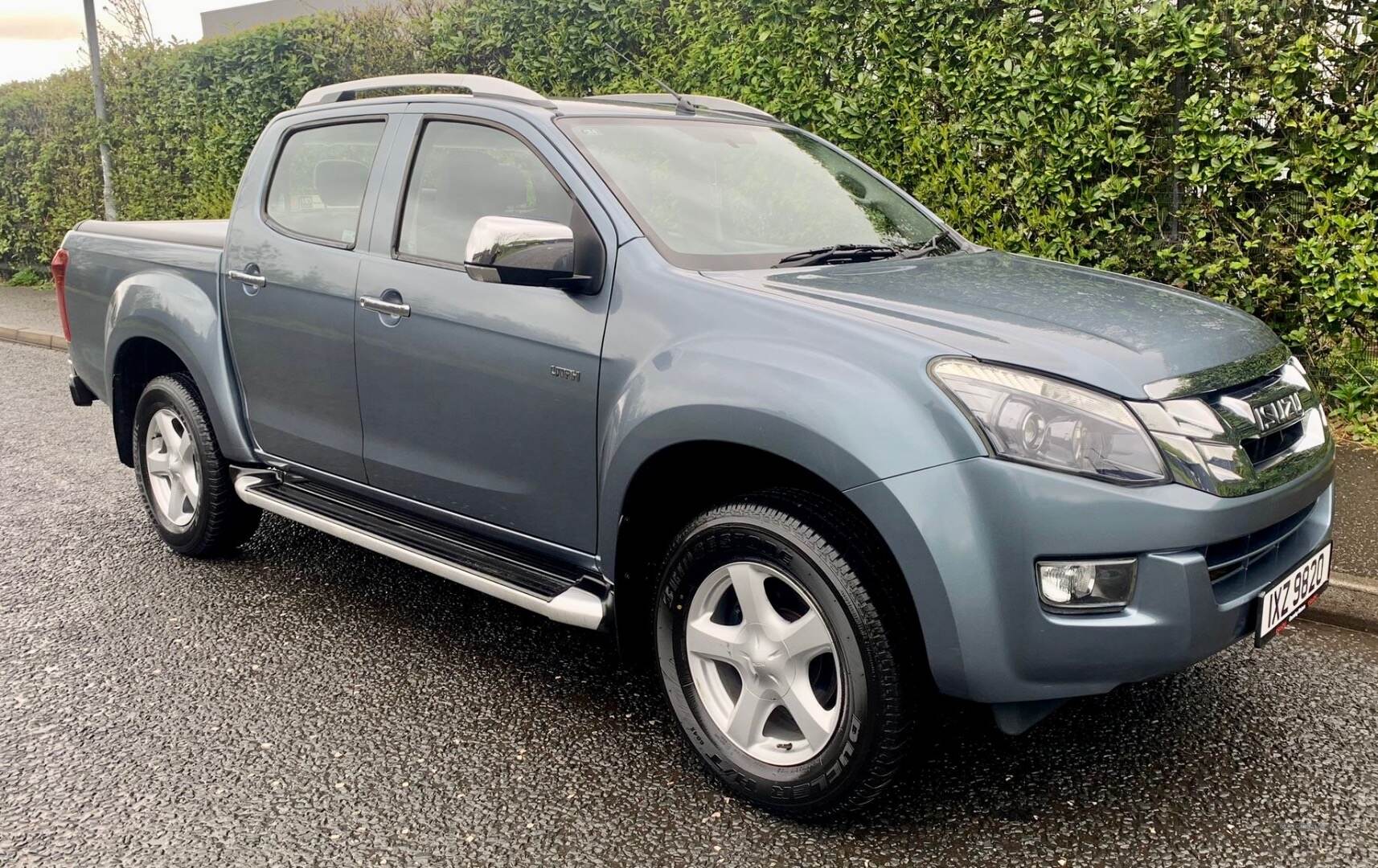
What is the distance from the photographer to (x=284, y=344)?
4.08 m

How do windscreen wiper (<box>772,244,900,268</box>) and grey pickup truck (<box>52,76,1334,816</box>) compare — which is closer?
grey pickup truck (<box>52,76,1334,816</box>)

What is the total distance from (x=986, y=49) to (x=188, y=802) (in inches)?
220

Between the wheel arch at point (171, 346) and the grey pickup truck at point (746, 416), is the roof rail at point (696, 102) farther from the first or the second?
the wheel arch at point (171, 346)

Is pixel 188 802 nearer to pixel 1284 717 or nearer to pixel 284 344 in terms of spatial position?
pixel 284 344

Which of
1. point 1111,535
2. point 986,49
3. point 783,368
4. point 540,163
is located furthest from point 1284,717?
point 986,49

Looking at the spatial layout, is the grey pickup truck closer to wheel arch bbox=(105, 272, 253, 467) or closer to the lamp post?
wheel arch bbox=(105, 272, 253, 467)

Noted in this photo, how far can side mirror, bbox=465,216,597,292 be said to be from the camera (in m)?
3.05

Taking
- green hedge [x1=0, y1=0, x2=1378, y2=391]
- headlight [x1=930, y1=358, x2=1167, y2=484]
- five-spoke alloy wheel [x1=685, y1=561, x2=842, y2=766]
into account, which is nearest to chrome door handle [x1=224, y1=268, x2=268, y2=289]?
five-spoke alloy wheel [x1=685, y1=561, x2=842, y2=766]

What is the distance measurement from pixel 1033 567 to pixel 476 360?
5.67 feet

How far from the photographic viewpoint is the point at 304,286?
398cm

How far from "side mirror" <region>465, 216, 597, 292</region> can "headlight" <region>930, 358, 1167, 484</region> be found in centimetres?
115

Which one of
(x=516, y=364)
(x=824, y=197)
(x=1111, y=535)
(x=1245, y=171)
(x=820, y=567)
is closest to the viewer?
(x=1111, y=535)

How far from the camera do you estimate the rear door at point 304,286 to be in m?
3.89

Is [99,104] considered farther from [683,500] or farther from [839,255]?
[683,500]
